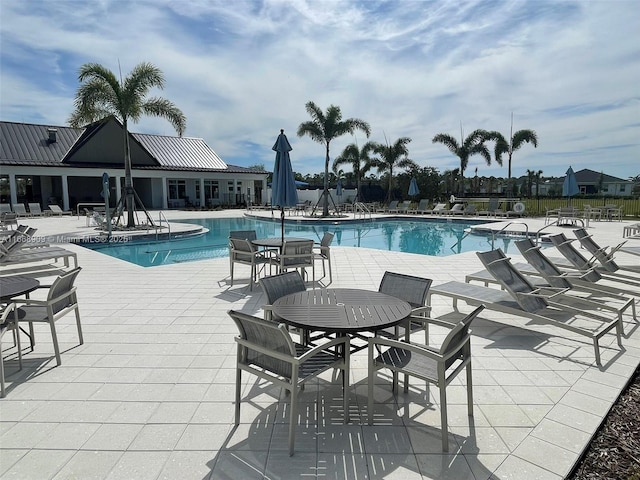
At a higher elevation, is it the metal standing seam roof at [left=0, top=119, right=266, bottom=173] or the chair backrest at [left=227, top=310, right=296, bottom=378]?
the metal standing seam roof at [left=0, top=119, right=266, bottom=173]

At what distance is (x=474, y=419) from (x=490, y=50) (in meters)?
11.8

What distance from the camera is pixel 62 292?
3576 millimetres

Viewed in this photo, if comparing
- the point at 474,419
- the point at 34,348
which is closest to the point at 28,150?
the point at 34,348

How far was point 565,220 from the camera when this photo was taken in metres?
18.2

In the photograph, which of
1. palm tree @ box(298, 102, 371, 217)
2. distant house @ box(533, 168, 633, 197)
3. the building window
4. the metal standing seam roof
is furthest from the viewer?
distant house @ box(533, 168, 633, 197)

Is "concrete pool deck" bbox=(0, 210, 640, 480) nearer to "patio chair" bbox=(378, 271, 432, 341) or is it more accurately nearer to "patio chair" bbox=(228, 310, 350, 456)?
"patio chair" bbox=(228, 310, 350, 456)

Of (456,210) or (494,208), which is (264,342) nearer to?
(456,210)

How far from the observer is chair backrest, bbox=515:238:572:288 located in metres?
4.86

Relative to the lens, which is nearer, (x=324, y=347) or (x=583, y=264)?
(x=324, y=347)

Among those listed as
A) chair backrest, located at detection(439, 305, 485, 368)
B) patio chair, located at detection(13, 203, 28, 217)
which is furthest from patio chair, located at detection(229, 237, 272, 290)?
patio chair, located at detection(13, 203, 28, 217)

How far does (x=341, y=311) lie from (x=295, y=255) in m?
3.26

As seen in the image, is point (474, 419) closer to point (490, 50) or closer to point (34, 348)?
point (34, 348)

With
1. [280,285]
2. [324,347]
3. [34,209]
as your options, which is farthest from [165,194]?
[324,347]

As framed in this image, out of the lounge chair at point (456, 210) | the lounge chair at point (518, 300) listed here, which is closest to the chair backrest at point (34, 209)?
the lounge chair at point (456, 210)
